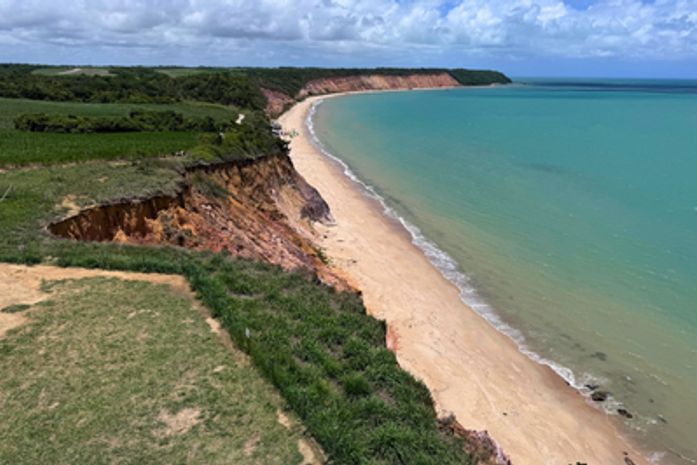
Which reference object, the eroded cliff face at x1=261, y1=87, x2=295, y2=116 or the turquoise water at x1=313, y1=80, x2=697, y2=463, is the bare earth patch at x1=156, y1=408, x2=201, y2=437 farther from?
the eroded cliff face at x1=261, y1=87, x2=295, y2=116

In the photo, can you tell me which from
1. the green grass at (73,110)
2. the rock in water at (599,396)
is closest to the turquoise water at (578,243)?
the rock in water at (599,396)

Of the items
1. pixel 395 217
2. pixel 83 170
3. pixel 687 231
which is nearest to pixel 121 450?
pixel 83 170

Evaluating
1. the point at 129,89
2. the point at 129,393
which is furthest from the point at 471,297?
the point at 129,89

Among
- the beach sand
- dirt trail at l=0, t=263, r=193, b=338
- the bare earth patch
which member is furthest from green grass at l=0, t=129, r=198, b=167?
the bare earth patch

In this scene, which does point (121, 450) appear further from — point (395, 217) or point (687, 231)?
point (687, 231)

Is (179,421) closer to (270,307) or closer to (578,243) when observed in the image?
(270,307)

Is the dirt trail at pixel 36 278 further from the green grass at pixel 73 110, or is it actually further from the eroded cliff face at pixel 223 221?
Result: the green grass at pixel 73 110
